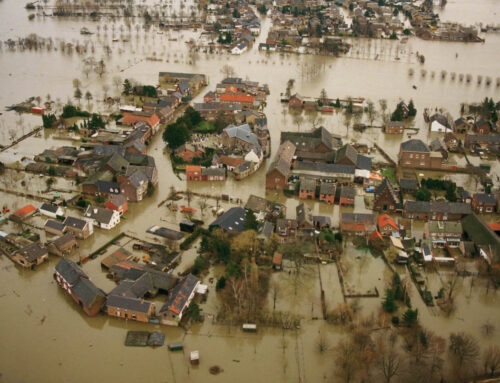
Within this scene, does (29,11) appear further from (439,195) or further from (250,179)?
(439,195)

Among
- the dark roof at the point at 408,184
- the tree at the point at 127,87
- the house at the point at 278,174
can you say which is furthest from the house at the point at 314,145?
the tree at the point at 127,87

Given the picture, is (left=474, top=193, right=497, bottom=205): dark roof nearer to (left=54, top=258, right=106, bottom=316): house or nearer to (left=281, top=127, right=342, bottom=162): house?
(left=281, top=127, right=342, bottom=162): house

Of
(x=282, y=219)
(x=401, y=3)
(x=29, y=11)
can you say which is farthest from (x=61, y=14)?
(x=282, y=219)

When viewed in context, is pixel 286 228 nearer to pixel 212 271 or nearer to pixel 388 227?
pixel 212 271

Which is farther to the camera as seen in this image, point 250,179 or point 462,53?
point 462,53

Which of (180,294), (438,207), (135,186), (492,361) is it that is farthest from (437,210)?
(135,186)

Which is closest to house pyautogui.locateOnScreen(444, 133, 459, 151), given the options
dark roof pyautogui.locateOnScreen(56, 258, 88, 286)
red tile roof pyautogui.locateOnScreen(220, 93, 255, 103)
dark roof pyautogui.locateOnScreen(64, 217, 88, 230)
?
red tile roof pyautogui.locateOnScreen(220, 93, 255, 103)
